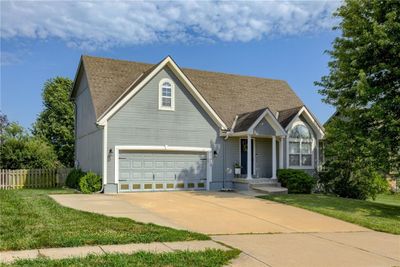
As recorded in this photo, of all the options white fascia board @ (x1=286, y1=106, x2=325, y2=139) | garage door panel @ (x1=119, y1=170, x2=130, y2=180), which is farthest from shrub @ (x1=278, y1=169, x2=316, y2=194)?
garage door panel @ (x1=119, y1=170, x2=130, y2=180)

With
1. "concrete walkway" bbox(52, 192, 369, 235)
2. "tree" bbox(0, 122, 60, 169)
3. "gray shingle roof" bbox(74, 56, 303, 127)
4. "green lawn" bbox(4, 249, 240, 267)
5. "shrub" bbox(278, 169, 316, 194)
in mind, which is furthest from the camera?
"tree" bbox(0, 122, 60, 169)

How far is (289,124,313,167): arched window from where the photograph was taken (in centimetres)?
2308

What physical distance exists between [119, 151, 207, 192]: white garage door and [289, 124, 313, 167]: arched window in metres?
5.14

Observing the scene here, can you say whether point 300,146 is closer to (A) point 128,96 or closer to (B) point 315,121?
(B) point 315,121

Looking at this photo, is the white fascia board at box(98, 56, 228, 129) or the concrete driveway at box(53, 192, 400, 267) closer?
the concrete driveway at box(53, 192, 400, 267)

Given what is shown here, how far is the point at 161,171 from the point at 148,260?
13663 millimetres

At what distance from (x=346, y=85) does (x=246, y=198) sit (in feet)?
20.6

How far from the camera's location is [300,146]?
23.3m

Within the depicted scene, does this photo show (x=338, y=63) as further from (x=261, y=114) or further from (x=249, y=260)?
(x=249, y=260)

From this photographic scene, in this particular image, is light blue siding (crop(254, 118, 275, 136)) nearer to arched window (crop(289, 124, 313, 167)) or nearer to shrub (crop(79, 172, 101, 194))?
arched window (crop(289, 124, 313, 167))

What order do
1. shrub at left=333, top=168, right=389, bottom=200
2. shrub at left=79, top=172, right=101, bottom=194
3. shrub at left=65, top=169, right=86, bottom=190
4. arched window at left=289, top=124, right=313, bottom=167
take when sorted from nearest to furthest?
shrub at left=79, top=172, right=101, bottom=194 → shrub at left=65, top=169, right=86, bottom=190 → shrub at left=333, top=168, right=389, bottom=200 → arched window at left=289, top=124, right=313, bottom=167

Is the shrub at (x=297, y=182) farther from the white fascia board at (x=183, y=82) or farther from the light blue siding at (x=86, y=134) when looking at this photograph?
the light blue siding at (x=86, y=134)

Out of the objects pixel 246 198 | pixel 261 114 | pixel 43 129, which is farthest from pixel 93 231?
pixel 43 129

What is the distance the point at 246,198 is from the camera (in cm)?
1797
